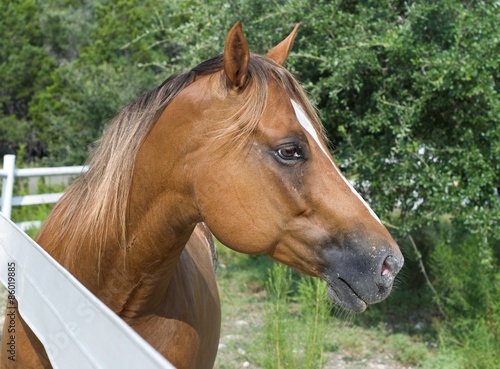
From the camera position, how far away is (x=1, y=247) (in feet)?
8.14

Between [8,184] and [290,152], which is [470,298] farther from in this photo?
[8,184]

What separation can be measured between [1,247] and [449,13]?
3.91 metres

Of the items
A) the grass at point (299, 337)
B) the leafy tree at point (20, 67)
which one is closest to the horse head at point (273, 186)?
the grass at point (299, 337)

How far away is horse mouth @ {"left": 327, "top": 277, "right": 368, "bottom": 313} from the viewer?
179cm

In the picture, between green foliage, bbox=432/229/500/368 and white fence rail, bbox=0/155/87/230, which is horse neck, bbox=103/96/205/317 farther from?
white fence rail, bbox=0/155/87/230

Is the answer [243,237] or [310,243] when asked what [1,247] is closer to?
[243,237]

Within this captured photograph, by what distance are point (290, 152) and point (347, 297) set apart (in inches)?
19.1

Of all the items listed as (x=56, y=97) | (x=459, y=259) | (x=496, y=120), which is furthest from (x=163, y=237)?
(x=56, y=97)

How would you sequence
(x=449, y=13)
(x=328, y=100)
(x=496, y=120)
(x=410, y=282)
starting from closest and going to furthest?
(x=496, y=120), (x=449, y=13), (x=328, y=100), (x=410, y=282)

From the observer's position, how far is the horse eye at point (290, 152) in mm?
1844

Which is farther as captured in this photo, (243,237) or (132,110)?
(132,110)

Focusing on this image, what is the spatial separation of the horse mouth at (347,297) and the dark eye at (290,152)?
0.41 metres

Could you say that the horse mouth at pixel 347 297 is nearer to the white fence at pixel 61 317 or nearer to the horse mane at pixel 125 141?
the horse mane at pixel 125 141

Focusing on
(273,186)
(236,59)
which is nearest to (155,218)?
(273,186)
